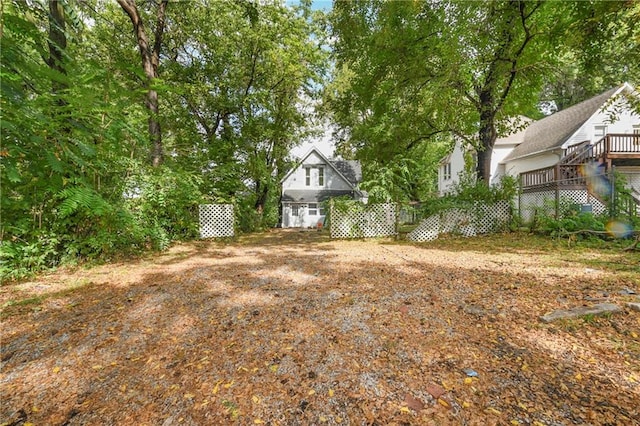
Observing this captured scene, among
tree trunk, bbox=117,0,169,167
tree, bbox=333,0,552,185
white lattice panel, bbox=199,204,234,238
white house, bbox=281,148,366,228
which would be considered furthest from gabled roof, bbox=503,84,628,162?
tree trunk, bbox=117,0,169,167

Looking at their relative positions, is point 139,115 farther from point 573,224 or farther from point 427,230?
point 573,224

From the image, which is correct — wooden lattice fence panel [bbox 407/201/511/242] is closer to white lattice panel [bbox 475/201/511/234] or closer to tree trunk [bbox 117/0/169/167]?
white lattice panel [bbox 475/201/511/234]

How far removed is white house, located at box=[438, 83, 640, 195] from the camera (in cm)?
1276

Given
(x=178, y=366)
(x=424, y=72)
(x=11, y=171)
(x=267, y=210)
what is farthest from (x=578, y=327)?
(x=267, y=210)

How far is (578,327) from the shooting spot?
2.56 meters

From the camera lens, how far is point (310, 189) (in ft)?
70.8

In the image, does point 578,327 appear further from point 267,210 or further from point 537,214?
point 267,210

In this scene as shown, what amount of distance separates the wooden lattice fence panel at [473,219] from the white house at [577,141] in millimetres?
1494

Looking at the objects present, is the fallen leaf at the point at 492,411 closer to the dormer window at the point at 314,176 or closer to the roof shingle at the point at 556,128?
the roof shingle at the point at 556,128

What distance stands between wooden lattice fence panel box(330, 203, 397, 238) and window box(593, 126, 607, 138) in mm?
14185

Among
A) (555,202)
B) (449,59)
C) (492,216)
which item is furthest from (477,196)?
(449,59)

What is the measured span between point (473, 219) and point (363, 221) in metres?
3.73

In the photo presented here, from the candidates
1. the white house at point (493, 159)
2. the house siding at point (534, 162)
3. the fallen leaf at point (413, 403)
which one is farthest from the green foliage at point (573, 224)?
the fallen leaf at point (413, 403)

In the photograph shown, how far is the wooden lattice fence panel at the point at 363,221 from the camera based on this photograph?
980 centimetres
